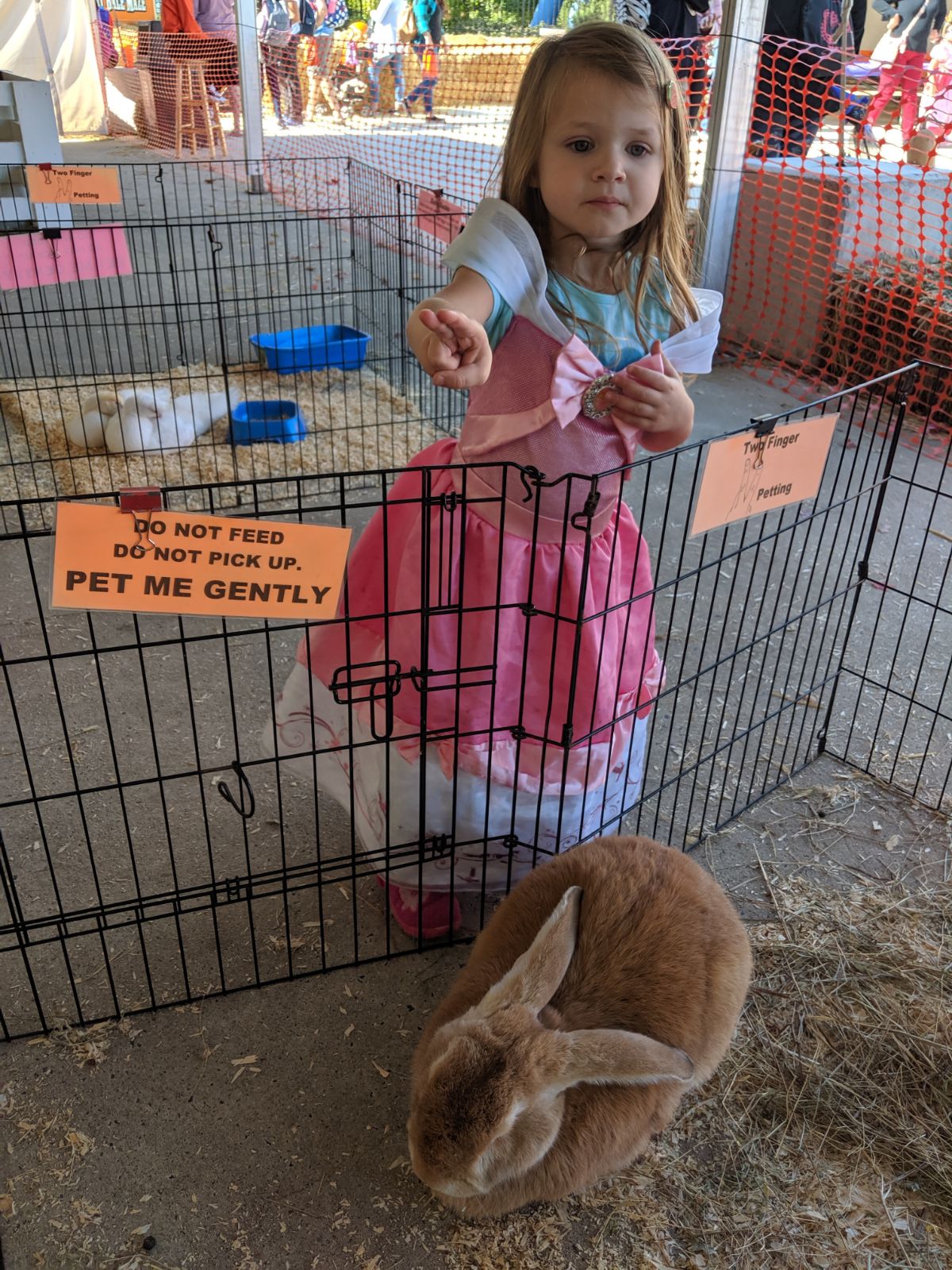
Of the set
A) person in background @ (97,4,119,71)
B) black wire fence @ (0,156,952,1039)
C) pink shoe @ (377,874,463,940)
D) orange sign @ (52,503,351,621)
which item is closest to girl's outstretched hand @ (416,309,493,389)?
black wire fence @ (0,156,952,1039)

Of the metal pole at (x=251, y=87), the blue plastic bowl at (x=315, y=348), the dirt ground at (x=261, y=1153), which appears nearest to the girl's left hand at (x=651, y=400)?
the dirt ground at (x=261, y=1153)

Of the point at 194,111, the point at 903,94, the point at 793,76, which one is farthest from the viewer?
the point at 194,111

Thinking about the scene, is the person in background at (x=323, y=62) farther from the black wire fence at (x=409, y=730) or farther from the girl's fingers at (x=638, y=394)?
the girl's fingers at (x=638, y=394)

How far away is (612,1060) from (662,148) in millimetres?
1356

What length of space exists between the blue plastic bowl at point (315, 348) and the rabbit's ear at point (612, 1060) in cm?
390

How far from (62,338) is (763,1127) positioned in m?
5.70

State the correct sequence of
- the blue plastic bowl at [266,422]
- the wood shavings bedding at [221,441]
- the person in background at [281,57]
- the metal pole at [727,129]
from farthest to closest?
the person in background at [281,57] → the metal pole at [727,129] → the blue plastic bowl at [266,422] → the wood shavings bedding at [221,441]

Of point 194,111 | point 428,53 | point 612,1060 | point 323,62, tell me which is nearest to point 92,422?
point 612,1060

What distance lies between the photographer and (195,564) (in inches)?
52.6

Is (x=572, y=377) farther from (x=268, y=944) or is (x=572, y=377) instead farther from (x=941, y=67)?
(x=941, y=67)

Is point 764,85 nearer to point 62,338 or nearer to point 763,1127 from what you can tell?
point 62,338

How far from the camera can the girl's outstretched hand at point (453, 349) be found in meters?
1.36

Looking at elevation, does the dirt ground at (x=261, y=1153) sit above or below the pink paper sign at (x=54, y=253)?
below

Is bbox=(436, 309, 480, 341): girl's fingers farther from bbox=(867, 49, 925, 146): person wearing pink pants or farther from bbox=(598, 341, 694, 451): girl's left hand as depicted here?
bbox=(867, 49, 925, 146): person wearing pink pants
